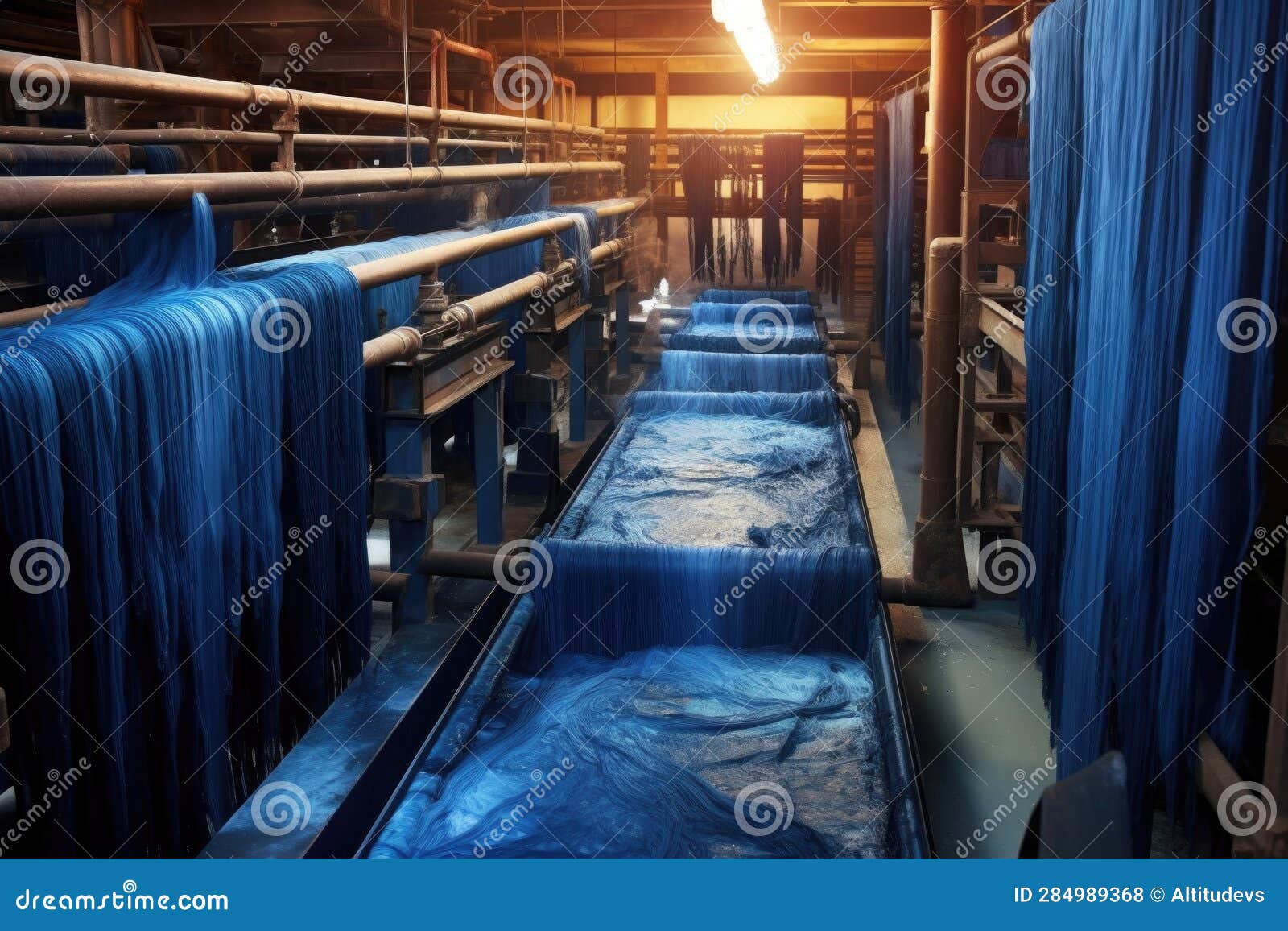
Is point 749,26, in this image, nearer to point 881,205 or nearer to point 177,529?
point 177,529

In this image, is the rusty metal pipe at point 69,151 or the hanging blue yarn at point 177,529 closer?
the hanging blue yarn at point 177,529

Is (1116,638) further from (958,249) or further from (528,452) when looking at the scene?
(528,452)

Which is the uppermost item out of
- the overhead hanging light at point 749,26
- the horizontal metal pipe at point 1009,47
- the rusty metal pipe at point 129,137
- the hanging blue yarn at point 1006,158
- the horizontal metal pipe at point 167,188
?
the overhead hanging light at point 749,26

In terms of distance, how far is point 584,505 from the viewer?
7102 millimetres

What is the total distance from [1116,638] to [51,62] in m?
2.89

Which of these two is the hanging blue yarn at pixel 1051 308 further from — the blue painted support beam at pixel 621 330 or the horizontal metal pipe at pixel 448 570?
the blue painted support beam at pixel 621 330

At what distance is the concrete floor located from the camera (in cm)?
434

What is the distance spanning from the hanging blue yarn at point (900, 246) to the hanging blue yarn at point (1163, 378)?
591 cm

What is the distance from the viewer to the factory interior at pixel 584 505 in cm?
258

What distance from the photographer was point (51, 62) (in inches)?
109

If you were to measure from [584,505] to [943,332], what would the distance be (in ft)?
7.65

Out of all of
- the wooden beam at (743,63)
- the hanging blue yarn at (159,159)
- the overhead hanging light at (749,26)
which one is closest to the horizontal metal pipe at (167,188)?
the hanging blue yarn at (159,159)

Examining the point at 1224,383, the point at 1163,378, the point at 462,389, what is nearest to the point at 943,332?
the point at 462,389

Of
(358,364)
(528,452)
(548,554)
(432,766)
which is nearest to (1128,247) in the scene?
(358,364)
